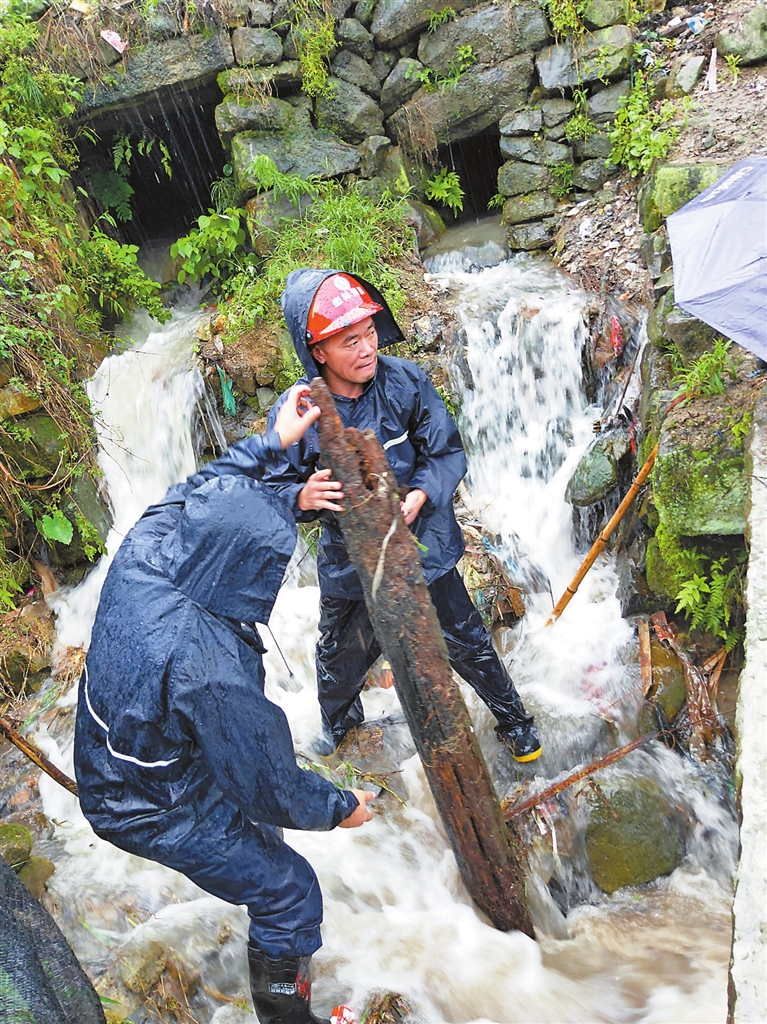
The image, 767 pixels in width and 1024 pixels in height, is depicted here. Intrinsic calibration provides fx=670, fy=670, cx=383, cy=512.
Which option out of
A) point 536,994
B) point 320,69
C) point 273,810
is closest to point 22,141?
point 320,69

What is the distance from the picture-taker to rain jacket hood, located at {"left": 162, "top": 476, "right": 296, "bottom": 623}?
1.87m

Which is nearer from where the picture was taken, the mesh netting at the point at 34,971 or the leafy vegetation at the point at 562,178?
the mesh netting at the point at 34,971

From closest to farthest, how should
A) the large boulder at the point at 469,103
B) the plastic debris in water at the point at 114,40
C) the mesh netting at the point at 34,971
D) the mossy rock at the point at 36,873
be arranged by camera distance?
1. the mesh netting at the point at 34,971
2. the mossy rock at the point at 36,873
3. the plastic debris in water at the point at 114,40
4. the large boulder at the point at 469,103

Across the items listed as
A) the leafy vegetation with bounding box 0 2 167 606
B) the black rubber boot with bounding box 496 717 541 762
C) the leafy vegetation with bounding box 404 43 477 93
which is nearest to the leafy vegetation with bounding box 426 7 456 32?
the leafy vegetation with bounding box 404 43 477 93

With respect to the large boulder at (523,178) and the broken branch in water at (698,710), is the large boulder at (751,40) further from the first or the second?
the broken branch in water at (698,710)

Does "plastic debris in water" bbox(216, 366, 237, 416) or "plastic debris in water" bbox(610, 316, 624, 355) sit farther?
"plastic debris in water" bbox(216, 366, 237, 416)

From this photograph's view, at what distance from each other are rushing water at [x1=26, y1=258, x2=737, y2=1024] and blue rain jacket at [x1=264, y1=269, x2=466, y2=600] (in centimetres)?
169

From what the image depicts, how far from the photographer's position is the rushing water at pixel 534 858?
9.81ft

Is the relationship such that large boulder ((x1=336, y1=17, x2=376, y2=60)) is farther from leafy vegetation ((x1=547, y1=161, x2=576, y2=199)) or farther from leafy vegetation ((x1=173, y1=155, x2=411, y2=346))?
leafy vegetation ((x1=547, y1=161, x2=576, y2=199))

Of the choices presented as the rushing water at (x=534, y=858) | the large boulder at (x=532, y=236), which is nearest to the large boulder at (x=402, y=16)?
the large boulder at (x=532, y=236)

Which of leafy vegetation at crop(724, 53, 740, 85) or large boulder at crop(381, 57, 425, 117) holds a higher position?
large boulder at crop(381, 57, 425, 117)

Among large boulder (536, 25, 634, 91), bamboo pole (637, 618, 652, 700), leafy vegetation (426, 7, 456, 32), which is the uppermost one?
leafy vegetation (426, 7, 456, 32)

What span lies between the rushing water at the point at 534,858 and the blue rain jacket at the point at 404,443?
1.69m

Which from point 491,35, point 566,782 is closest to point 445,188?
point 491,35
